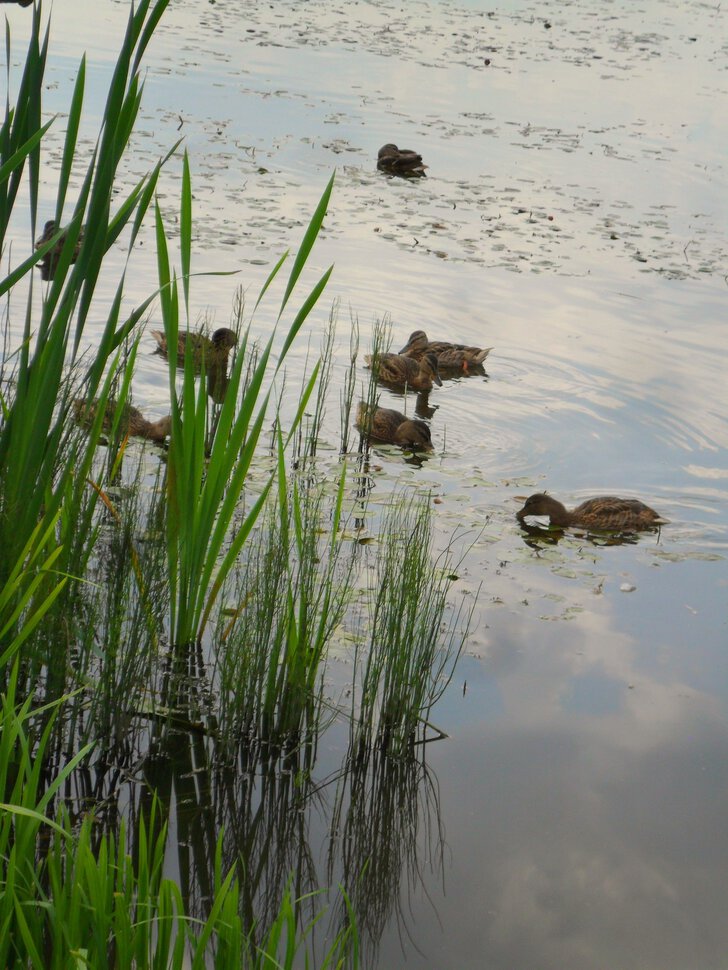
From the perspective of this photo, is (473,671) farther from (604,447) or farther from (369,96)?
(369,96)

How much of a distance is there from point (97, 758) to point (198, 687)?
0.57m

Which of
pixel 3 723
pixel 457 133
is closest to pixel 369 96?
pixel 457 133

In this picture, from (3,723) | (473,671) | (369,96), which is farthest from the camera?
(369,96)

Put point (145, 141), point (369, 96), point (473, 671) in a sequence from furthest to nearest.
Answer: point (369, 96) → point (145, 141) → point (473, 671)

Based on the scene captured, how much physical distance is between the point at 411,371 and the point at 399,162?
5440 millimetres

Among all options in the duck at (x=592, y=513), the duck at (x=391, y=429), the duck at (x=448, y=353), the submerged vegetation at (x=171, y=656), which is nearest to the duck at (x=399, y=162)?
the duck at (x=448, y=353)

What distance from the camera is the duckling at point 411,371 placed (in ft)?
26.6

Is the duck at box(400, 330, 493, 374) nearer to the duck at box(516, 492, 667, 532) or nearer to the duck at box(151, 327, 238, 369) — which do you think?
the duck at box(151, 327, 238, 369)

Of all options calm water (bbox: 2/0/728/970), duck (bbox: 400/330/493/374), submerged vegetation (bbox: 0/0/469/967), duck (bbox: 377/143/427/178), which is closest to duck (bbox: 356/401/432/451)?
calm water (bbox: 2/0/728/970)

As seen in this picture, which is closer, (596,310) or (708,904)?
(708,904)

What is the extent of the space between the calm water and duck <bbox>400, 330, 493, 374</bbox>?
20 cm

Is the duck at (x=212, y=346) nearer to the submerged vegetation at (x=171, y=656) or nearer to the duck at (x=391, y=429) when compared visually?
the duck at (x=391, y=429)

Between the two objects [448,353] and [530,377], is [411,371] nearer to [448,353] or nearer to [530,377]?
[448,353]

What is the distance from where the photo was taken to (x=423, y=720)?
4.12 m
